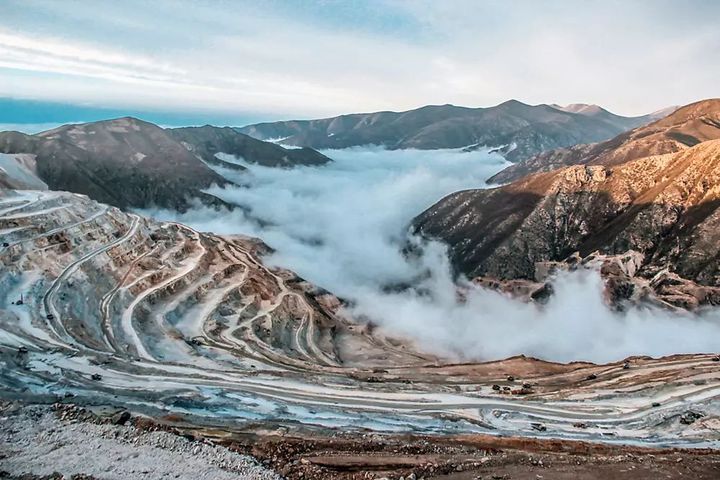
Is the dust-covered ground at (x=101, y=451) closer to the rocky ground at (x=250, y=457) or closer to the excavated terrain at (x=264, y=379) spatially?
the rocky ground at (x=250, y=457)

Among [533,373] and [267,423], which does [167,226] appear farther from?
[267,423]

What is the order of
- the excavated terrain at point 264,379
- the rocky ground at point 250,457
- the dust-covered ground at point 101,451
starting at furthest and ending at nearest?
1. the excavated terrain at point 264,379
2. the rocky ground at point 250,457
3. the dust-covered ground at point 101,451

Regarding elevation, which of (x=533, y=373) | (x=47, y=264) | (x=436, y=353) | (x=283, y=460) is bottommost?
(x=436, y=353)

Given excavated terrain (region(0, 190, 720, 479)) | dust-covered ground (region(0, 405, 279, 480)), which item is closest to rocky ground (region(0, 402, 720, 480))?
dust-covered ground (region(0, 405, 279, 480))

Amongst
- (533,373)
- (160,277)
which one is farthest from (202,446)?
(160,277)

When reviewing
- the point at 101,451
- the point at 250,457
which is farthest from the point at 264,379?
the point at 101,451

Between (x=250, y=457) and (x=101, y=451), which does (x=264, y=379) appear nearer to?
(x=250, y=457)

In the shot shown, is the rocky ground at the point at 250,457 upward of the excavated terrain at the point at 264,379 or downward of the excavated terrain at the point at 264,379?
→ upward

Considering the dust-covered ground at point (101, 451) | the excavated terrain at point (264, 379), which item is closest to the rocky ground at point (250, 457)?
the dust-covered ground at point (101, 451)
